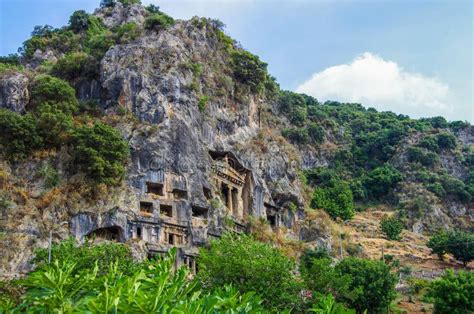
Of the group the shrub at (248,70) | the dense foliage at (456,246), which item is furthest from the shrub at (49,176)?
the dense foliage at (456,246)

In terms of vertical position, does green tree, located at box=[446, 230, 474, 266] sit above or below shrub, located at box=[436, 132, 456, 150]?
below

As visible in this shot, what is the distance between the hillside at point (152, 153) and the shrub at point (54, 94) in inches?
4.8

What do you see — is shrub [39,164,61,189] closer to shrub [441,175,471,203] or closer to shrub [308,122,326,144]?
shrub [308,122,326,144]

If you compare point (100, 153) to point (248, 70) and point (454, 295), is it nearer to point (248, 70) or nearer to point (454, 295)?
point (248, 70)

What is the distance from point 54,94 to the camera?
48656 millimetres

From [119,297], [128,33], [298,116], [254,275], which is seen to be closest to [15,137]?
[128,33]

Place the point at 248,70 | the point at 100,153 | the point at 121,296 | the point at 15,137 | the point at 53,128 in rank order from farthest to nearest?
1. the point at 248,70
2. the point at 53,128
3. the point at 15,137
4. the point at 100,153
5. the point at 121,296

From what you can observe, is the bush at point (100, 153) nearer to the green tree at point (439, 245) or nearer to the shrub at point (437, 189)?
the green tree at point (439, 245)

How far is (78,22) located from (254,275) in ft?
182

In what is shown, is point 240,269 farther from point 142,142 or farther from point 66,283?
point 66,283

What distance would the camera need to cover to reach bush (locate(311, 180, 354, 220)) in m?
72.5

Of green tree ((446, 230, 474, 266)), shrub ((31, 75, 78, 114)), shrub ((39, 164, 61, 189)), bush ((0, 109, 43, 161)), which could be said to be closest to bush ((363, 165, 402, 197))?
green tree ((446, 230, 474, 266))

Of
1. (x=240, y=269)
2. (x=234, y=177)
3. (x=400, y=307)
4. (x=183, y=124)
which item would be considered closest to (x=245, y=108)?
(x=234, y=177)

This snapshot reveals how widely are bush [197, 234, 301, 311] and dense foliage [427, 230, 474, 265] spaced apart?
35.7 metres
